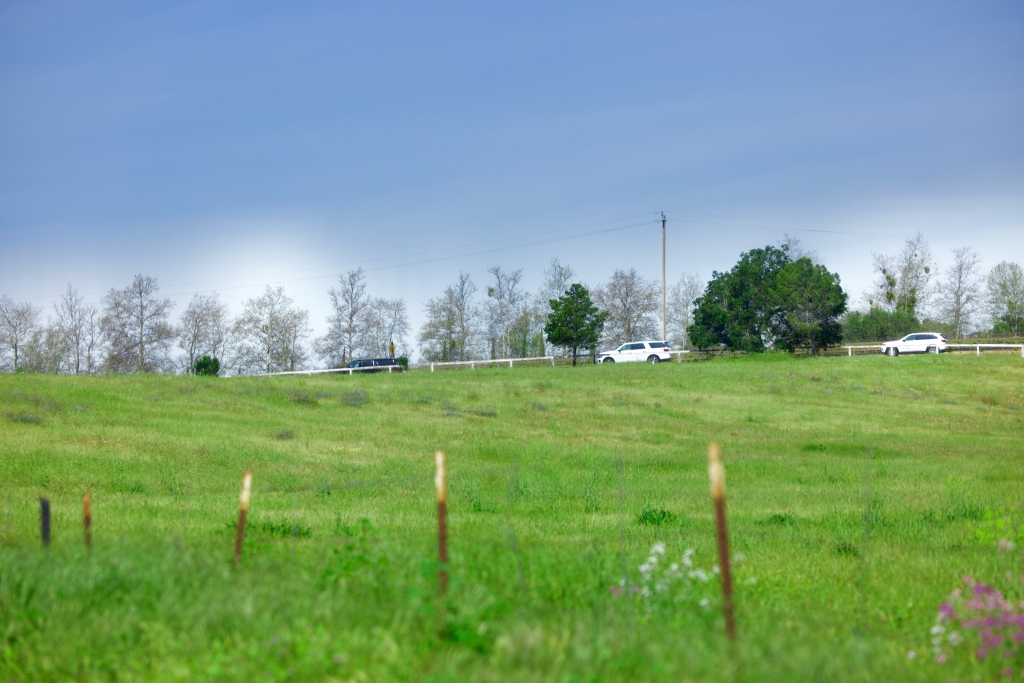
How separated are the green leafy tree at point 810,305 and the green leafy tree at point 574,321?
49.1ft

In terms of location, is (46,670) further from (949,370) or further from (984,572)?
(949,370)

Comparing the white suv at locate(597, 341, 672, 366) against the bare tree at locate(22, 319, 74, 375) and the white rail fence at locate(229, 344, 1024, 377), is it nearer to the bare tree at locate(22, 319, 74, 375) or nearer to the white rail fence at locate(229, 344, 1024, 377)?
the white rail fence at locate(229, 344, 1024, 377)

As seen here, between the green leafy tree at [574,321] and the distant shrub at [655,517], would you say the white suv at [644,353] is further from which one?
the distant shrub at [655,517]

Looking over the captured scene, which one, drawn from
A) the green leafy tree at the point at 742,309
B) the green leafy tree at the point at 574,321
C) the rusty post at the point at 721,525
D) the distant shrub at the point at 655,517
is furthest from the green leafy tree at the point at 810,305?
the rusty post at the point at 721,525

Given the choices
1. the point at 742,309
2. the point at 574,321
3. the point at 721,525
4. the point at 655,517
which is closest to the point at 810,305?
the point at 742,309

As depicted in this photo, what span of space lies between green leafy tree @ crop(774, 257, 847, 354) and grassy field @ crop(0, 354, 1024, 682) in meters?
29.5

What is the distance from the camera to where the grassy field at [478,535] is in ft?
16.7

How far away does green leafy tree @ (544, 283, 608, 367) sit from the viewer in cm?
6800

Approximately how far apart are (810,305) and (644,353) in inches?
555

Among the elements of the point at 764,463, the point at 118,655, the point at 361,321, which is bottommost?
the point at 764,463

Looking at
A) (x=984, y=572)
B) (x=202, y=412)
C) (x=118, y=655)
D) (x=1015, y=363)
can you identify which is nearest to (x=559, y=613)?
(x=118, y=655)

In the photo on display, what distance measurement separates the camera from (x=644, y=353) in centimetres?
6625

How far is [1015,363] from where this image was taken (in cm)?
5272

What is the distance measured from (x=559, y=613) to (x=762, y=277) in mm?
76421
